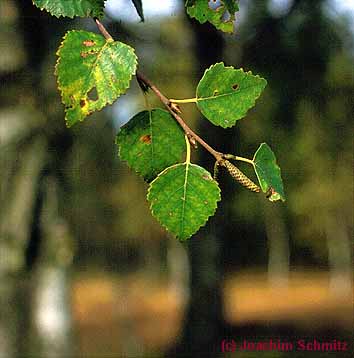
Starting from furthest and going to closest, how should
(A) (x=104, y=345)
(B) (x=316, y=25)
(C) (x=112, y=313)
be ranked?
(C) (x=112, y=313) < (A) (x=104, y=345) < (B) (x=316, y=25)

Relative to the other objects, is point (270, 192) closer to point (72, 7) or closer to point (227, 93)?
point (227, 93)

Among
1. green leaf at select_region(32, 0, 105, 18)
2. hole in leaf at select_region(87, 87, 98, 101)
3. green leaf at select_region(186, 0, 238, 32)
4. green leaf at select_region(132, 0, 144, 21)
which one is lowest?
hole in leaf at select_region(87, 87, 98, 101)

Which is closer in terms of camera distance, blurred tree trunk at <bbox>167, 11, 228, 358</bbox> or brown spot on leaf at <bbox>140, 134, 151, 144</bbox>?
brown spot on leaf at <bbox>140, 134, 151, 144</bbox>

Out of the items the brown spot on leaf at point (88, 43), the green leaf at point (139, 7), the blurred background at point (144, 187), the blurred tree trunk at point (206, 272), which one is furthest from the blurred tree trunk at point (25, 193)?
the blurred tree trunk at point (206, 272)

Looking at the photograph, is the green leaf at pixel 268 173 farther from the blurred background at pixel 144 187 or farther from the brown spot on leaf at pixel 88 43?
the blurred background at pixel 144 187

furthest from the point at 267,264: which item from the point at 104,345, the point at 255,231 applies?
the point at 104,345

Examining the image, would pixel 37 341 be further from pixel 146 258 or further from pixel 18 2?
pixel 146 258

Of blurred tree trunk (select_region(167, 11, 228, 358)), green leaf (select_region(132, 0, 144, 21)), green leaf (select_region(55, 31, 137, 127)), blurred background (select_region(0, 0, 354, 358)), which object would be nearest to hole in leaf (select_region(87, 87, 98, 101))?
green leaf (select_region(55, 31, 137, 127))

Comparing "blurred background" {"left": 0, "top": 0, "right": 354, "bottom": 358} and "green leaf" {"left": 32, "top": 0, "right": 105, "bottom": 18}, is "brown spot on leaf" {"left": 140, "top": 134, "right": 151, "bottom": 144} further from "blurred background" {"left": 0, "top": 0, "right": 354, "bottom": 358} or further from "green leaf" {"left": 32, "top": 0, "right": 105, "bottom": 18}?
"blurred background" {"left": 0, "top": 0, "right": 354, "bottom": 358}
